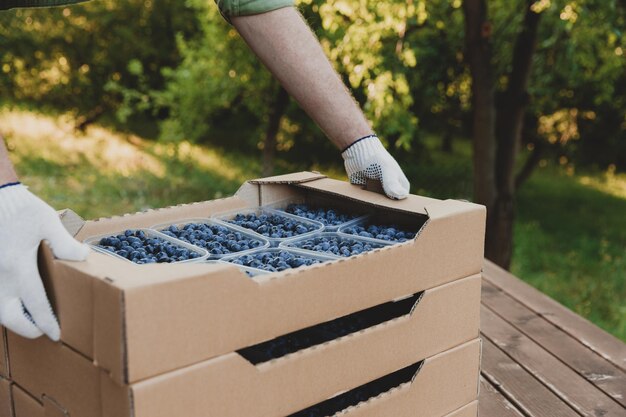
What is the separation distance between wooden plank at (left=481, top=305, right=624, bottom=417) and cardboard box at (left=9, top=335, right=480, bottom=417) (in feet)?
2.44

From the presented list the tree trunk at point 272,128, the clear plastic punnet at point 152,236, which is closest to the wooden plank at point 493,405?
the clear plastic punnet at point 152,236

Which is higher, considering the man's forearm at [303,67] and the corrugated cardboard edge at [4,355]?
the man's forearm at [303,67]

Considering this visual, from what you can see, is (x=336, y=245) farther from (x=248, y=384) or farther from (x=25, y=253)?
(x=25, y=253)

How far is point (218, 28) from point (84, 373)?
5.18 metres

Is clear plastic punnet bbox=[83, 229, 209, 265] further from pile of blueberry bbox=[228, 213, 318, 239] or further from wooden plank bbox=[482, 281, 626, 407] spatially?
wooden plank bbox=[482, 281, 626, 407]

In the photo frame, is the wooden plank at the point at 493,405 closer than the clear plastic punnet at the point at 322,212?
No

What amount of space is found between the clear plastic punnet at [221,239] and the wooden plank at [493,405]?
Result: 2.74 feet

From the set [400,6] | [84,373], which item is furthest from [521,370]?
[400,6]

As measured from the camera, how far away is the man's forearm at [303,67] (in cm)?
168

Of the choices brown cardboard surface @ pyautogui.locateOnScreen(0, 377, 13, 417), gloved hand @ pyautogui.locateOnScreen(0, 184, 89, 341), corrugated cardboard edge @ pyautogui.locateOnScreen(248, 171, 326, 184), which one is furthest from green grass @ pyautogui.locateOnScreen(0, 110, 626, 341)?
gloved hand @ pyautogui.locateOnScreen(0, 184, 89, 341)

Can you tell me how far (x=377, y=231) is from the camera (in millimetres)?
1530

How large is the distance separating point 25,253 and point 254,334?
1.20 feet

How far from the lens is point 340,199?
5.75 ft

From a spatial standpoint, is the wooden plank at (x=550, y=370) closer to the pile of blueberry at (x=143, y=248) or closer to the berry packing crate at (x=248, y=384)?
the berry packing crate at (x=248, y=384)
